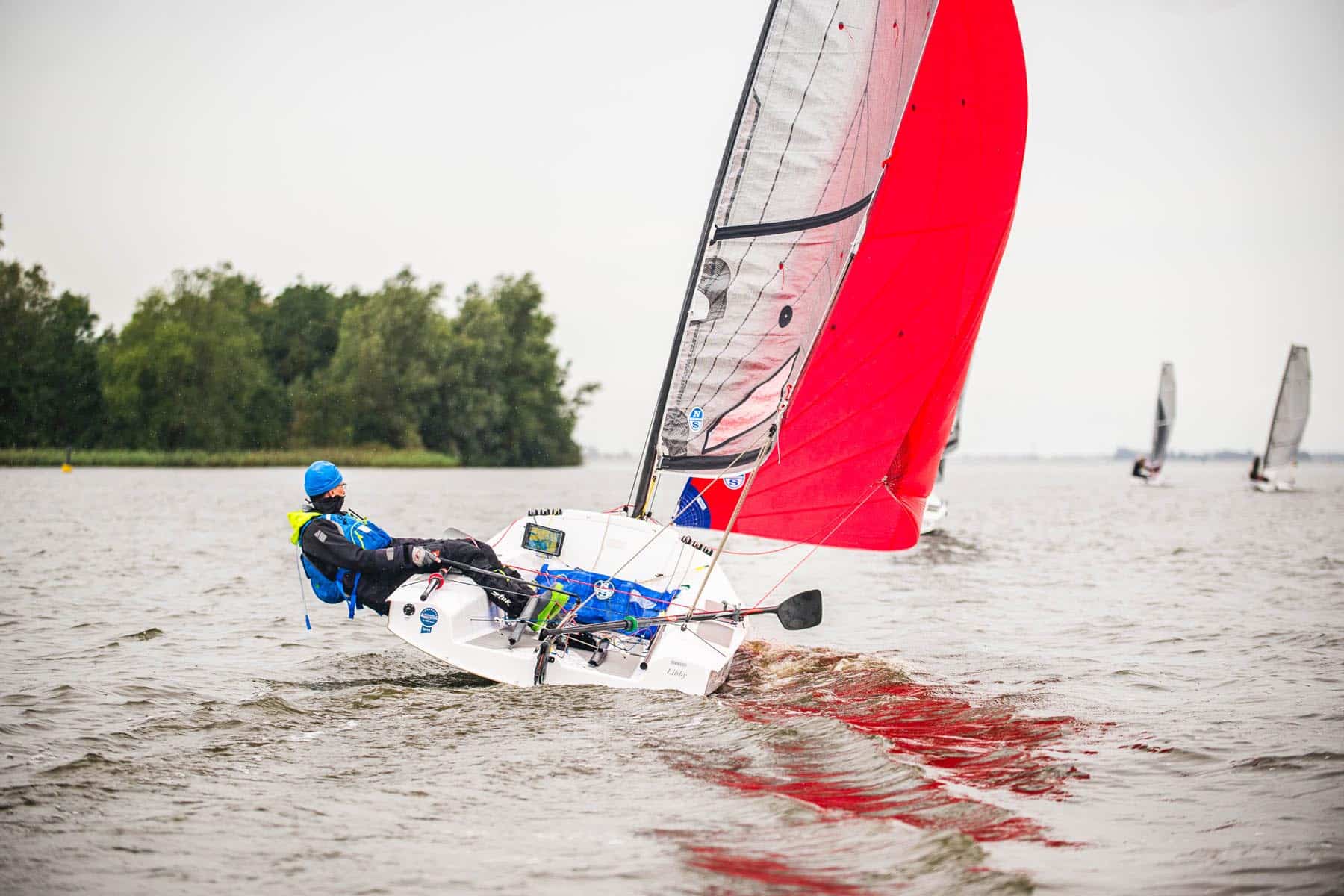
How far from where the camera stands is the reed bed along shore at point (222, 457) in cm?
4995

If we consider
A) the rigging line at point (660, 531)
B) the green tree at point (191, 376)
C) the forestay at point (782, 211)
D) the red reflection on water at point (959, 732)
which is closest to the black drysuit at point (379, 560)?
the rigging line at point (660, 531)

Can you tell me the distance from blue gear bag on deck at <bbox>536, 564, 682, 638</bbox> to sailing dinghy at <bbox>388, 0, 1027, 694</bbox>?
0.01 metres

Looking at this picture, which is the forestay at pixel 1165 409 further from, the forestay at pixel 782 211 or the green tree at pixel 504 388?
the forestay at pixel 782 211

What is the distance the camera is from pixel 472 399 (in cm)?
6588

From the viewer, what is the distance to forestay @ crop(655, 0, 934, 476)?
7.53 m

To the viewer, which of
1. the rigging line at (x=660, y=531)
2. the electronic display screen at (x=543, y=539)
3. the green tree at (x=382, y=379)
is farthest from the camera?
the green tree at (x=382, y=379)

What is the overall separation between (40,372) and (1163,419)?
56245mm

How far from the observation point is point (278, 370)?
6925cm

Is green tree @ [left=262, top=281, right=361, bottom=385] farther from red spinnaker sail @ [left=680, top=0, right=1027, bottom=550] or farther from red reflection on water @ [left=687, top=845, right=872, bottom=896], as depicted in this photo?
red reflection on water @ [left=687, top=845, right=872, bottom=896]

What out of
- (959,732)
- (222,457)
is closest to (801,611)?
(959,732)

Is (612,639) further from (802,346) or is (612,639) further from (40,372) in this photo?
(40,372)

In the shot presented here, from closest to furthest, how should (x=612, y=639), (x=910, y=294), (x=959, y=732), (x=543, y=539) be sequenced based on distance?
(x=959, y=732) → (x=612, y=639) → (x=543, y=539) → (x=910, y=294)

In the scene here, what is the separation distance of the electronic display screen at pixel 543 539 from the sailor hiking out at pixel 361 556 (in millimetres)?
496

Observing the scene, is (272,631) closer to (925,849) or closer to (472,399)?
(925,849)
